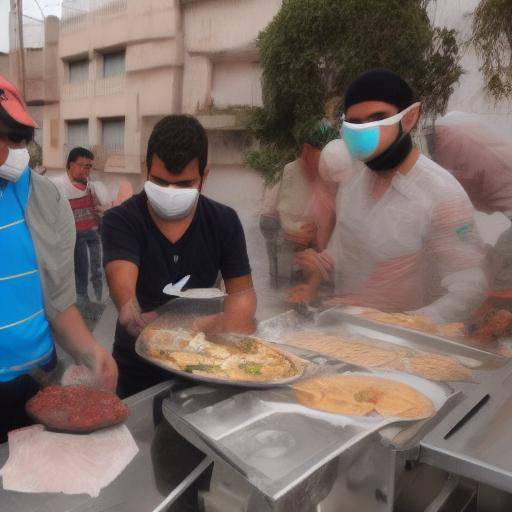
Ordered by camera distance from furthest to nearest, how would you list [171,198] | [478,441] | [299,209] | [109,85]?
[109,85] → [299,209] → [171,198] → [478,441]

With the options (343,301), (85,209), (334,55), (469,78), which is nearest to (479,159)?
(469,78)

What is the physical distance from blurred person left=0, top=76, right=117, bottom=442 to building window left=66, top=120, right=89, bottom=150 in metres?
1.82

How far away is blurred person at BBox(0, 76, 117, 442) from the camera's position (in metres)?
1.28

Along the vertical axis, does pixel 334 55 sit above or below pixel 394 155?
above

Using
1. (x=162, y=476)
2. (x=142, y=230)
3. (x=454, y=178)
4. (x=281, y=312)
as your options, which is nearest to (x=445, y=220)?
(x=454, y=178)

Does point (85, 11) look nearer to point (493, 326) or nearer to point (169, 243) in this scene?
point (169, 243)

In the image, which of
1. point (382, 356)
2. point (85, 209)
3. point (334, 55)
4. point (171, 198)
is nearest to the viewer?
point (382, 356)

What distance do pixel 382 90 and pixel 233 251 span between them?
91 cm

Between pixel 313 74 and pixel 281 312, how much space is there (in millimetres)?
1322

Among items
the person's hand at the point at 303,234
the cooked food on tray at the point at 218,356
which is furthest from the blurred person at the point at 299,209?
the cooked food on tray at the point at 218,356

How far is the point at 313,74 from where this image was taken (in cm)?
250

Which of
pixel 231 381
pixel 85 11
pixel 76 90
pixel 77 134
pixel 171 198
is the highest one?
pixel 85 11

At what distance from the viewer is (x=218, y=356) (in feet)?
4.20

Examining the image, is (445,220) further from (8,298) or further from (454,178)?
(8,298)
